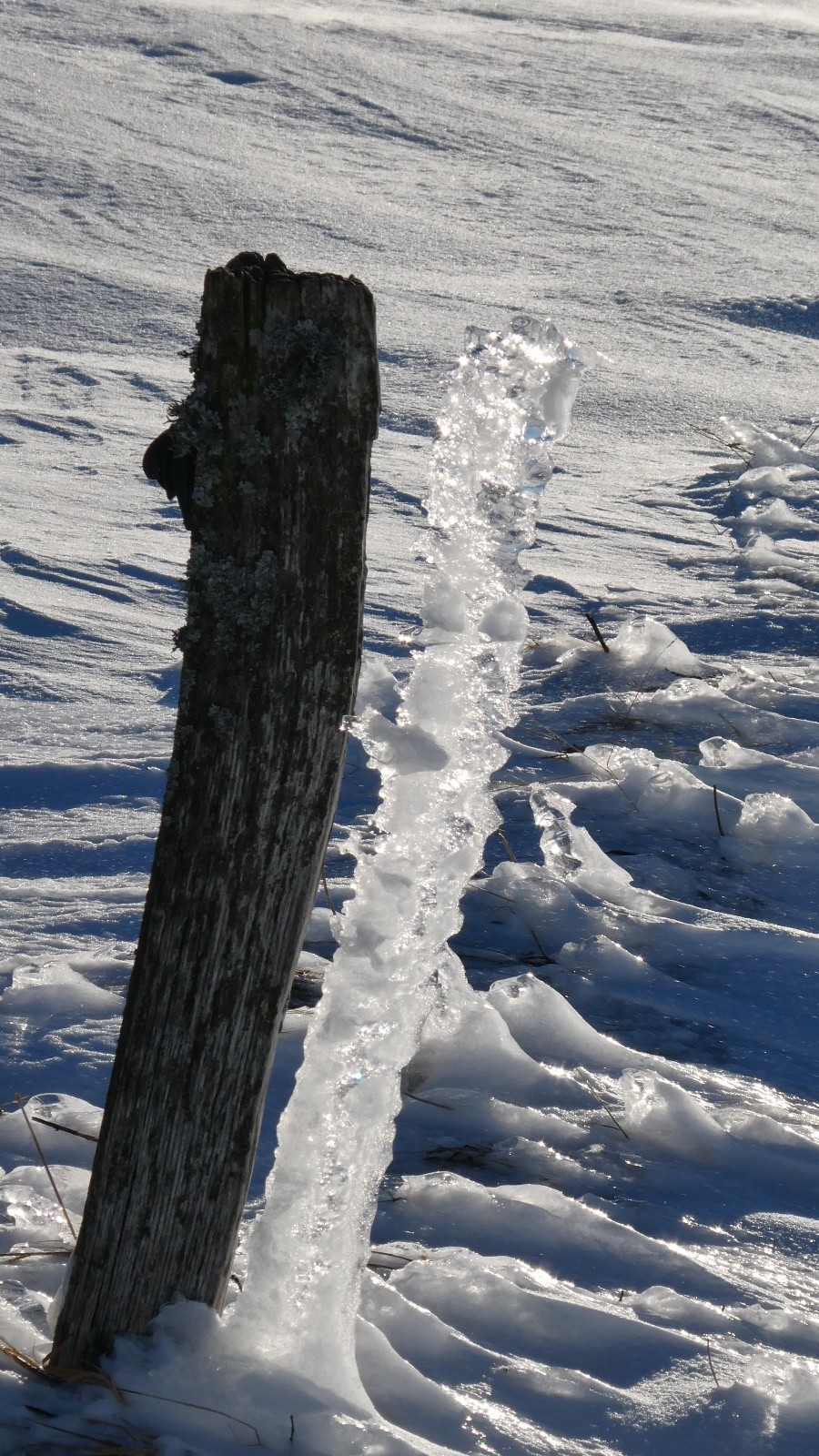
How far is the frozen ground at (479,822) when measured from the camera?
1.73m

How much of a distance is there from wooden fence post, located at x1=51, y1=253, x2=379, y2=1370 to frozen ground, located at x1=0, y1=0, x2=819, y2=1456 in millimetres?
138

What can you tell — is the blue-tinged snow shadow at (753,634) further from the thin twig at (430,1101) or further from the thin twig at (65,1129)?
the thin twig at (65,1129)

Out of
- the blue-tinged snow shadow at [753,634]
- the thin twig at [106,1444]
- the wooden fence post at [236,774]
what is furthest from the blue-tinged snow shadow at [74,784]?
the blue-tinged snow shadow at [753,634]

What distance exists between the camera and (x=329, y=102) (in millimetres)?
11664

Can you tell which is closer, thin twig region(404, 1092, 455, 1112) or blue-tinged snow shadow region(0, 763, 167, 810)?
thin twig region(404, 1092, 455, 1112)

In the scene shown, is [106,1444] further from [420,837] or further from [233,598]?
[233,598]

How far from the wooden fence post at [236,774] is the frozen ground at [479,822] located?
0.45 feet

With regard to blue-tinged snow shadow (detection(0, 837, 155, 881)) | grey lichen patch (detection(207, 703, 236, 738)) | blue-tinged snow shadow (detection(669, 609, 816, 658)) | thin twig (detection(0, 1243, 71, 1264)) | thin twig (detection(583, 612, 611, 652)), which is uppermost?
blue-tinged snow shadow (detection(669, 609, 816, 658))

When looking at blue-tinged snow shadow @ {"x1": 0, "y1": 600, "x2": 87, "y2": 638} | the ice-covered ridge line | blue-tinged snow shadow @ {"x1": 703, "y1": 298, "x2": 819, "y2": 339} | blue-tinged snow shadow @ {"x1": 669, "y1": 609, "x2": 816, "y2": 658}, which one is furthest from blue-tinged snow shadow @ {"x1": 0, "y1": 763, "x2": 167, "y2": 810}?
blue-tinged snow shadow @ {"x1": 703, "y1": 298, "x2": 819, "y2": 339}

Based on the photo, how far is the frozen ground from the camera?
5.68 ft

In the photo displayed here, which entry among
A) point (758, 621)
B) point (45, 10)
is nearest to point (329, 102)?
point (45, 10)

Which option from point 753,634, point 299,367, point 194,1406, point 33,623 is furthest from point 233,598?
point 753,634

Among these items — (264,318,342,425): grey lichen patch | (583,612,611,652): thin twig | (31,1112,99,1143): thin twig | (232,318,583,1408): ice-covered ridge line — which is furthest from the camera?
(583,612,611,652): thin twig

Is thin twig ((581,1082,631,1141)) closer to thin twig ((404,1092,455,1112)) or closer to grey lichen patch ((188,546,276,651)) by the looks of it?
thin twig ((404,1092,455,1112))
